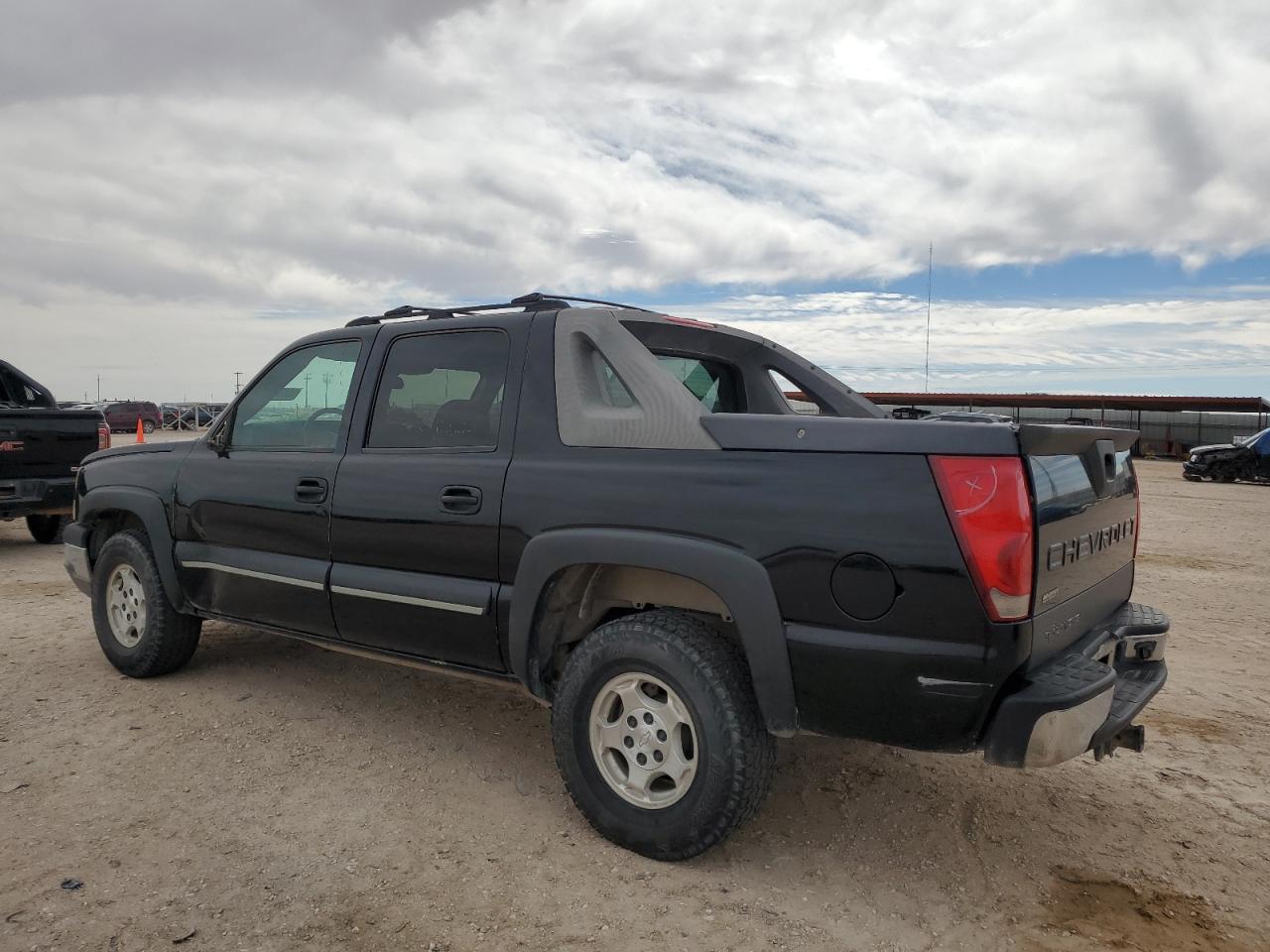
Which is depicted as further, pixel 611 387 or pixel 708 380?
pixel 708 380

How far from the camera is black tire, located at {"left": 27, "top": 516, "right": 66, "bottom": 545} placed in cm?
1019

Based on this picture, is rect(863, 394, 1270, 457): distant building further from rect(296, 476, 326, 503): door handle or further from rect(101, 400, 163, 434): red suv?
rect(101, 400, 163, 434): red suv

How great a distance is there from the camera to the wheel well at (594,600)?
3.21 metres

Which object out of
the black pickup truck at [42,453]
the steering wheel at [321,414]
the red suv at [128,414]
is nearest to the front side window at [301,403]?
the steering wheel at [321,414]

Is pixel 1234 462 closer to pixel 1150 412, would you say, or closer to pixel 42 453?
pixel 1150 412

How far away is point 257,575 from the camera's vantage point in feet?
14.1

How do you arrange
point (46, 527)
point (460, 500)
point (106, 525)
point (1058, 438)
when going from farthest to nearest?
point (46, 527), point (106, 525), point (460, 500), point (1058, 438)

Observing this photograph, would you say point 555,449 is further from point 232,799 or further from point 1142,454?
point 1142,454

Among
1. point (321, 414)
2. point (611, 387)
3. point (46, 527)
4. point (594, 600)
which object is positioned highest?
point (611, 387)

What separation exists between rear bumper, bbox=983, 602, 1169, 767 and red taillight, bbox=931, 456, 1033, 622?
25 centimetres

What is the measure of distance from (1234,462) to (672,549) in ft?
76.5

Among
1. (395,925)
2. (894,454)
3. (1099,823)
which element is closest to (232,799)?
(395,925)

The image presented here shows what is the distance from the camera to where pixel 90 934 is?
105 inches

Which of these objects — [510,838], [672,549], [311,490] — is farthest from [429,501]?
[510,838]
